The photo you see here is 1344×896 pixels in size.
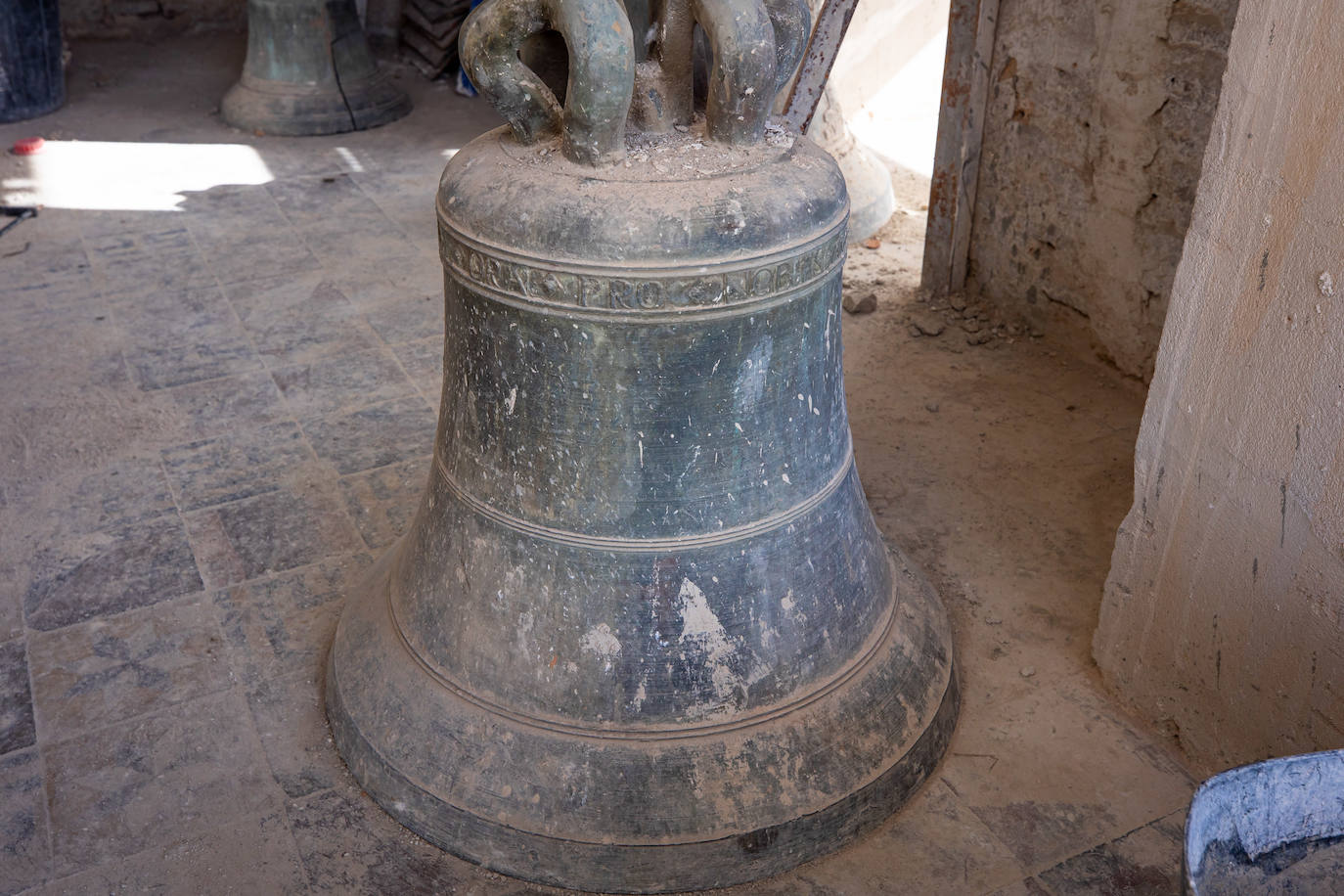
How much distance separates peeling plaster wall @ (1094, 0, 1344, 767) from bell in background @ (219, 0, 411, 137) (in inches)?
217

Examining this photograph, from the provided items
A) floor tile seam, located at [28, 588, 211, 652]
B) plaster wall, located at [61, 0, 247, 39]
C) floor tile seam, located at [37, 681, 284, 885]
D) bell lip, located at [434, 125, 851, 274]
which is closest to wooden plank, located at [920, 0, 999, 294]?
bell lip, located at [434, 125, 851, 274]

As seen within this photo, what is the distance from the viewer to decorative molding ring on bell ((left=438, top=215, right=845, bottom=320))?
185cm

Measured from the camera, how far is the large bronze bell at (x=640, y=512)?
1.87 meters

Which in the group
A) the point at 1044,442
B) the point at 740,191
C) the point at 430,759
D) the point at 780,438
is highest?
the point at 740,191

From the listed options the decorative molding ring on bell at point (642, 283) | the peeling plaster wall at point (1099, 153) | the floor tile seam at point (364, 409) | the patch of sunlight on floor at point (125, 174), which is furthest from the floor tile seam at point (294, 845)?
the patch of sunlight on floor at point (125, 174)

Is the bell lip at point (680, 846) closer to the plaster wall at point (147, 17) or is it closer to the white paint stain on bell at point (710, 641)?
the white paint stain on bell at point (710, 641)

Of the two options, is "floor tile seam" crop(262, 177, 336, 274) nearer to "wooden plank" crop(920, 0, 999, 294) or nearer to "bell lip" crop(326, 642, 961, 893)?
"wooden plank" crop(920, 0, 999, 294)

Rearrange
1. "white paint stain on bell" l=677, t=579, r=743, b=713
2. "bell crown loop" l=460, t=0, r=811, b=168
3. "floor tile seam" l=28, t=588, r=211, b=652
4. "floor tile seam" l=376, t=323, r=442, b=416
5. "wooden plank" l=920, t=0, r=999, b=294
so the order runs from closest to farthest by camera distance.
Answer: "bell crown loop" l=460, t=0, r=811, b=168 < "white paint stain on bell" l=677, t=579, r=743, b=713 < "floor tile seam" l=28, t=588, r=211, b=652 < "floor tile seam" l=376, t=323, r=442, b=416 < "wooden plank" l=920, t=0, r=999, b=294

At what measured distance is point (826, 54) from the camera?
3.72 metres

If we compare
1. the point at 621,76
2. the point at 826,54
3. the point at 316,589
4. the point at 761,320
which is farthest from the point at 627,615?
the point at 826,54

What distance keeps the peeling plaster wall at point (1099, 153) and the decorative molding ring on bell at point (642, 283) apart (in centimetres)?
208

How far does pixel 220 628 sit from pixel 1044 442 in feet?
7.98

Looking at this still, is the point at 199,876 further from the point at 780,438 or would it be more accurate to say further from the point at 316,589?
the point at 780,438

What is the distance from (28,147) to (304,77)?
4.94 feet
